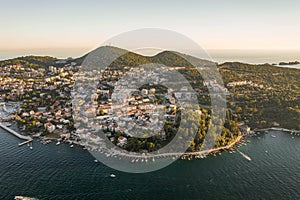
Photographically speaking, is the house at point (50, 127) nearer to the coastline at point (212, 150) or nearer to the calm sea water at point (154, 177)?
the calm sea water at point (154, 177)

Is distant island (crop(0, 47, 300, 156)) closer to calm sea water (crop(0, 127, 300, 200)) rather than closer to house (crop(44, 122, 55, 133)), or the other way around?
house (crop(44, 122, 55, 133))

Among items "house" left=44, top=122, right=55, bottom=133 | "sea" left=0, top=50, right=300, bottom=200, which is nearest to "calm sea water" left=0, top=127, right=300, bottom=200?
"sea" left=0, top=50, right=300, bottom=200

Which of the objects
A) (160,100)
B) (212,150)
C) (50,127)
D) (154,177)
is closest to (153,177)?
(154,177)

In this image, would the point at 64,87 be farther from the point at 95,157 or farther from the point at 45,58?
the point at 45,58

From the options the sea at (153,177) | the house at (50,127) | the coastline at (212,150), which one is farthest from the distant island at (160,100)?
the sea at (153,177)

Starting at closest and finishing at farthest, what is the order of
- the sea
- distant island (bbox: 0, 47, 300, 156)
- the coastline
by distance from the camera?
1. the sea
2. the coastline
3. distant island (bbox: 0, 47, 300, 156)

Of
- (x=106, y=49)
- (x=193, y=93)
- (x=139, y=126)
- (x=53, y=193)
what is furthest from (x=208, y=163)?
(x=106, y=49)
